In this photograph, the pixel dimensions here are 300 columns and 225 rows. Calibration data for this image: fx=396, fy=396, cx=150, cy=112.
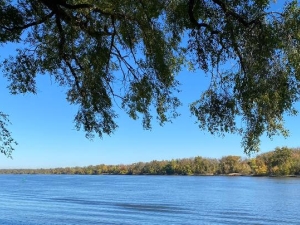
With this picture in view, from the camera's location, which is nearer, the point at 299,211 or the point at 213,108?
the point at 213,108

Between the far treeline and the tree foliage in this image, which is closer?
the tree foliage

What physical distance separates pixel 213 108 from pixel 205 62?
75 centimetres

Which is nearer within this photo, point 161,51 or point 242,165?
point 161,51

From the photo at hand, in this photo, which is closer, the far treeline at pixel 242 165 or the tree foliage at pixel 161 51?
the tree foliage at pixel 161 51

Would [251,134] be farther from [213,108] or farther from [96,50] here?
[96,50]

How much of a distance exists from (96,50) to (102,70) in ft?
1.14

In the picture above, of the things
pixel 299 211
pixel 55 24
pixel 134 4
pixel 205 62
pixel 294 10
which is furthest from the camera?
pixel 299 211

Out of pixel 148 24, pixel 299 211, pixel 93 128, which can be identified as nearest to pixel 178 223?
pixel 299 211

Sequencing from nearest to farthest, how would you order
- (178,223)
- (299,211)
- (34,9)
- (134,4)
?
(134,4) < (34,9) < (178,223) < (299,211)

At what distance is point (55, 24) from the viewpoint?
7070 millimetres

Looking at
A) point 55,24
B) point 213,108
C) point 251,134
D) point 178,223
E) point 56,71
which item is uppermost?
point 55,24

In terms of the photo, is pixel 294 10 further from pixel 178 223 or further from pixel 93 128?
pixel 178 223

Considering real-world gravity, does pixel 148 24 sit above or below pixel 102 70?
above

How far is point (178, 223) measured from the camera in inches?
1065
